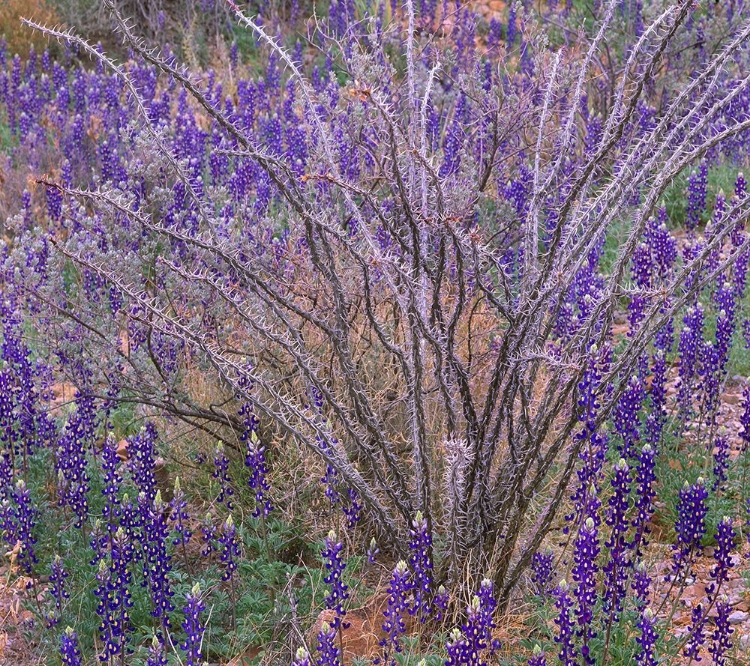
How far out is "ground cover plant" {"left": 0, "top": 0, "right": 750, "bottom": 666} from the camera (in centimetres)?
317

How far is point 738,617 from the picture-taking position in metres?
3.74

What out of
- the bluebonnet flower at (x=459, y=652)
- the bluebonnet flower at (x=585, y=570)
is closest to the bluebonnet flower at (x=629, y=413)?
the bluebonnet flower at (x=585, y=570)

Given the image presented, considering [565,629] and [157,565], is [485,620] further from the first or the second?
[157,565]

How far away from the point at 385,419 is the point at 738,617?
5.24ft

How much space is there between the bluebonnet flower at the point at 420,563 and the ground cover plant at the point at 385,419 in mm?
15

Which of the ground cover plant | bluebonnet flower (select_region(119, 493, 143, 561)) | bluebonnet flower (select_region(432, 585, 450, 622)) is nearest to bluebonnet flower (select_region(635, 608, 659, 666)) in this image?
the ground cover plant

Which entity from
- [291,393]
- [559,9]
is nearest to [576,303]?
[291,393]

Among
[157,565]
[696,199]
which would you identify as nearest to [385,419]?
[157,565]

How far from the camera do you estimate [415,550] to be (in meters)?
3.32

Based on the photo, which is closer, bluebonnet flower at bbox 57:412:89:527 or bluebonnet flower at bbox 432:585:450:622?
bluebonnet flower at bbox 432:585:450:622

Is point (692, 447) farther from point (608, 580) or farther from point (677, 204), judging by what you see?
point (677, 204)

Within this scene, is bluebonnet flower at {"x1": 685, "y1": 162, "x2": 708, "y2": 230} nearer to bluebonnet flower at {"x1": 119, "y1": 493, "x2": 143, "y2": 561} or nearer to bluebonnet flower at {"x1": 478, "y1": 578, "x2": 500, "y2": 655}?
bluebonnet flower at {"x1": 478, "y1": 578, "x2": 500, "y2": 655}

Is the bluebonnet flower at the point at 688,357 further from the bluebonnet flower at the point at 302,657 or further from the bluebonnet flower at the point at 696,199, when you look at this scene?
the bluebonnet flower at the point at 302,657

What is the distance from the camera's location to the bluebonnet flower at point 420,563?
10.4 feet
